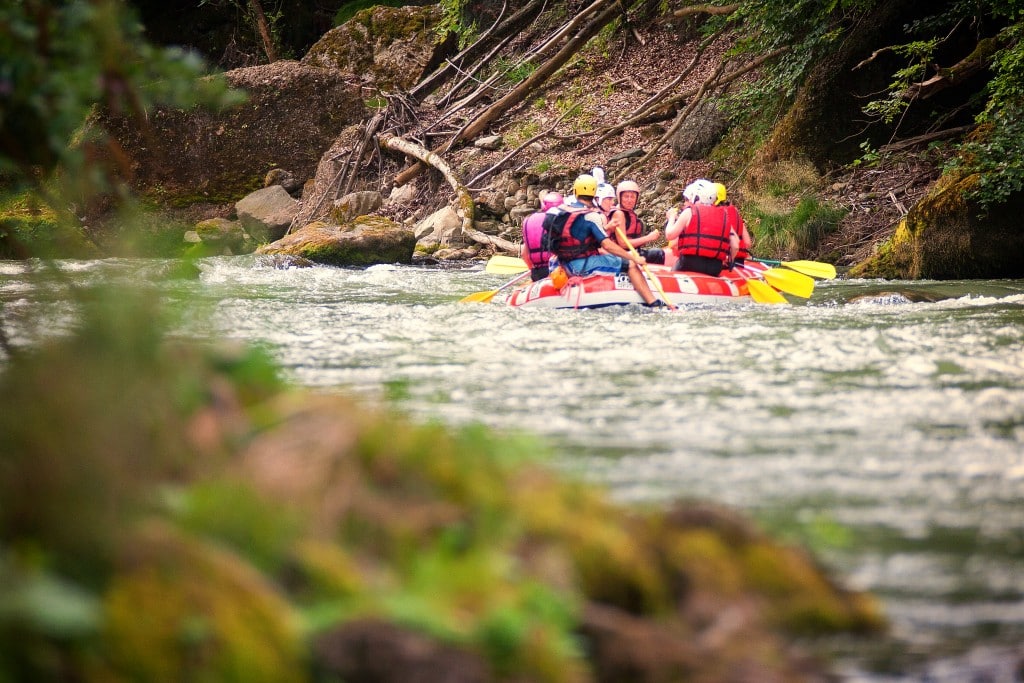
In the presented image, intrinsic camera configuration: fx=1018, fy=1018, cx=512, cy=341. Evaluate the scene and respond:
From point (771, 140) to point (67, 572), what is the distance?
46.2 ft

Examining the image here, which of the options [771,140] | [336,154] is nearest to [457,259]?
[771,140]

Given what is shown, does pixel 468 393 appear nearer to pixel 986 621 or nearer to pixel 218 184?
pixel 986 621

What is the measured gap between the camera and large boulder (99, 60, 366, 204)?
2128 cm

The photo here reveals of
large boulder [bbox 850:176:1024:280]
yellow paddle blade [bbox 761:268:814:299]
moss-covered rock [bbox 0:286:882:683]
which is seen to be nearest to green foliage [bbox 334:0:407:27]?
large boulder [bbox 850:176:1024:280]

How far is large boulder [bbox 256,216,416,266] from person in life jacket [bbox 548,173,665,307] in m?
4.92

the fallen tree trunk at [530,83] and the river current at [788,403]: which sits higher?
the fallen tree trunk at [530,83]

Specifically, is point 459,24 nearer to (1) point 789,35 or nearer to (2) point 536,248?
(1) point 789,35

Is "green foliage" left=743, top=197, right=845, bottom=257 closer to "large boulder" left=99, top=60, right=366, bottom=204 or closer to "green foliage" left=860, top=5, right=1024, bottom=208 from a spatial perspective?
"green foliage" left=860, top=5, right=1024, bottom=208

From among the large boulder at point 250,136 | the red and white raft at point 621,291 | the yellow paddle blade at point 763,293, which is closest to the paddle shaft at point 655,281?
the red and white raft at point 621,291

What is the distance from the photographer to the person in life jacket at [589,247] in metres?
9.42

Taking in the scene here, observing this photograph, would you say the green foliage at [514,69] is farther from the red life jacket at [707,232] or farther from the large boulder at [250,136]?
the red life jacket at [707,232]

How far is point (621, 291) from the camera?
9383 mm

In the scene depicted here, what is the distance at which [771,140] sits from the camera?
14.6 m

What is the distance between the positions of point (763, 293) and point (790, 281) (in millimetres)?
346
